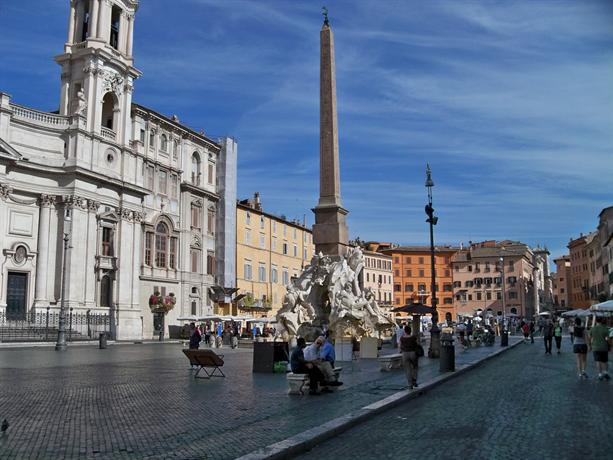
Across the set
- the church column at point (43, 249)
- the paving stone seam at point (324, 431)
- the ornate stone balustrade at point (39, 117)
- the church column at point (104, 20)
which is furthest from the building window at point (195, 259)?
the paving stone seam at point (324, 431)

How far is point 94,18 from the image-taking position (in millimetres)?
42156

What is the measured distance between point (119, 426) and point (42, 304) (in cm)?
3248

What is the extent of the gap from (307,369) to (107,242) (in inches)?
1319

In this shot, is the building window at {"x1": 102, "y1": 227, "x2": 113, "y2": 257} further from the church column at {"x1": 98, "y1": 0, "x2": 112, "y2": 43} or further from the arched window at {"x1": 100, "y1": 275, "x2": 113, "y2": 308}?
the church column at {"x1": 98, "y1": 0, "x2": 112, "y2": 43}

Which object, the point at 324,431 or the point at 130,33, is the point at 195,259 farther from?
the point at 324,431

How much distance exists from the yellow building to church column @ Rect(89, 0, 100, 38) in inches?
Answer: 720

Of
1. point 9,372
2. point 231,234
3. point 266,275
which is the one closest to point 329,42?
point 9,372

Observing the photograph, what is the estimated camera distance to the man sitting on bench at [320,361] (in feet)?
38.5

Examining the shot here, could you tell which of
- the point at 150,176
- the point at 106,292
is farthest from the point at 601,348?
the point at 150,176

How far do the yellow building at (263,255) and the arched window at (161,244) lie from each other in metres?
7.99

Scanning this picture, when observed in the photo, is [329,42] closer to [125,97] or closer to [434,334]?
[434,334]

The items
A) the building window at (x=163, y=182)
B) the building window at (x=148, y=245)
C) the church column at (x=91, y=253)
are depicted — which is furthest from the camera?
the building window at (x=163, y=182)

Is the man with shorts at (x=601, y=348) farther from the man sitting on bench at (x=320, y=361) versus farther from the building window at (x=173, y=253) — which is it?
the building window at (x=173, y=253)

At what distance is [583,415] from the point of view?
29.7ft
